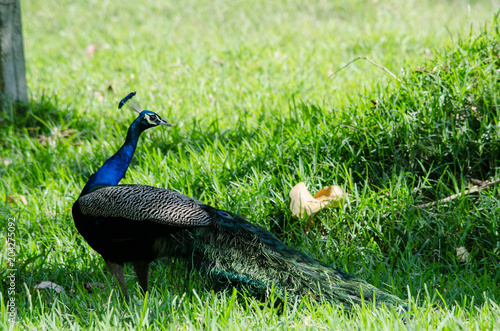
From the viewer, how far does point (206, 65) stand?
20.4 ft

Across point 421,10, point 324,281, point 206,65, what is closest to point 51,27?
point 206,65

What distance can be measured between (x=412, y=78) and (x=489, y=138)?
75 cm

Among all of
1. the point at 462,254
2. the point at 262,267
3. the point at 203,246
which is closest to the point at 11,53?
the point at 203,246

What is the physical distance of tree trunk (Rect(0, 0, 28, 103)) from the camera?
471cm

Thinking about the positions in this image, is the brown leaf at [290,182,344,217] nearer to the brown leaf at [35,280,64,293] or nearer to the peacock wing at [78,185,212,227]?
the peacock wing at [78,185,212,227]

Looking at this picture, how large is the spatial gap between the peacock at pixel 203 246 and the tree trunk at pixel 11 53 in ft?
8.71

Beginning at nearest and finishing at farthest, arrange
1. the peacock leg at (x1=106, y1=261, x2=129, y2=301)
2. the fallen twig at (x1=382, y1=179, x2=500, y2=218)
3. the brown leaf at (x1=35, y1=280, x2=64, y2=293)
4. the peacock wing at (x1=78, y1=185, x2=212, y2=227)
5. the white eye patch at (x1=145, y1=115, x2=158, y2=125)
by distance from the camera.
Result: the peacock wing at (x1=78, y1=185, x2=212, y2=227)
the peacock leg at (x1=106, y1=261, x2=129, y2=301)
the brown leaf at (x1=35, y1=280, x2=64, y2=293)
the white eye patch at (x1=145, y1=115, x2=158, y2=125)
the fallen twig at (x1=382, y1=179, x2=500, y2=218)

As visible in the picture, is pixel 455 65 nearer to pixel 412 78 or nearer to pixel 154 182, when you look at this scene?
pixel 412 78

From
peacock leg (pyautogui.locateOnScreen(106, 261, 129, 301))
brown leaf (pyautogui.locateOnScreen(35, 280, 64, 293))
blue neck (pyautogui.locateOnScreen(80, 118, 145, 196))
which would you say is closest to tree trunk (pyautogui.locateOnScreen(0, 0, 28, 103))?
blue neck (pyautogui.locateOnScreen(80, 118, 145, 196))

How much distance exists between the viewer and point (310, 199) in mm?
3182

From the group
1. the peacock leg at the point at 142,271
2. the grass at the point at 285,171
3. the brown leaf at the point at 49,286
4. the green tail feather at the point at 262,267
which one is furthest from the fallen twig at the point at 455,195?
the brown leaf at the point at 49,286

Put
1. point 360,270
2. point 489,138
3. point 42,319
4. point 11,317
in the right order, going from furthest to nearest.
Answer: point 489,138 < point 360,270 < point 11,317 < point 42,319

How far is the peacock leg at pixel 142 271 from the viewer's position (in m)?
2.74

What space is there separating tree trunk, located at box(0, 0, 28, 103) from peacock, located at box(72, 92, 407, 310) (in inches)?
105
